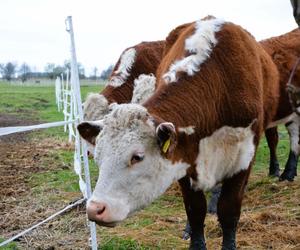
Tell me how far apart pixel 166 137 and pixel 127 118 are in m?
0.29

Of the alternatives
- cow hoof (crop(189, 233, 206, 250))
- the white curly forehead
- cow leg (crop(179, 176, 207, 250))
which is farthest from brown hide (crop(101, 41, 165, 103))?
the white curly forehead

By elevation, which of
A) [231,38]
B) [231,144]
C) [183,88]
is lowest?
[231,144]

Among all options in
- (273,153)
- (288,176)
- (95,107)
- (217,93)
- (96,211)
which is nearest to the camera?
(96,211)

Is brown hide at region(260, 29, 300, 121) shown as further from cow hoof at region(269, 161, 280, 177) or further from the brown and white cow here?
the brown and white cow

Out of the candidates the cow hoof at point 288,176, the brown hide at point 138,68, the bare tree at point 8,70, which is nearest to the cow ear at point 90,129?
the brown hide at point 138,68

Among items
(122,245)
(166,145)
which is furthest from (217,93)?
(122,245)

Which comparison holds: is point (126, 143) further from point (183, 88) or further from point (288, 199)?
point (288, 199)

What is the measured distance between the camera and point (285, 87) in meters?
7.06

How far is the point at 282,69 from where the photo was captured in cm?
707

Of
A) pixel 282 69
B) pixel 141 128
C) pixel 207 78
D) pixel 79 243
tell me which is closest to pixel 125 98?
pixel 282 69

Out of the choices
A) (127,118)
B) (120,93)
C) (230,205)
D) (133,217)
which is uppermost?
(127,118)

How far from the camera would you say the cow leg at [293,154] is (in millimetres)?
7836

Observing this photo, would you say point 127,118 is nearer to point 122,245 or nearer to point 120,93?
point 122,245

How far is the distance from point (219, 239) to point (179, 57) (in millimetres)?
1995
